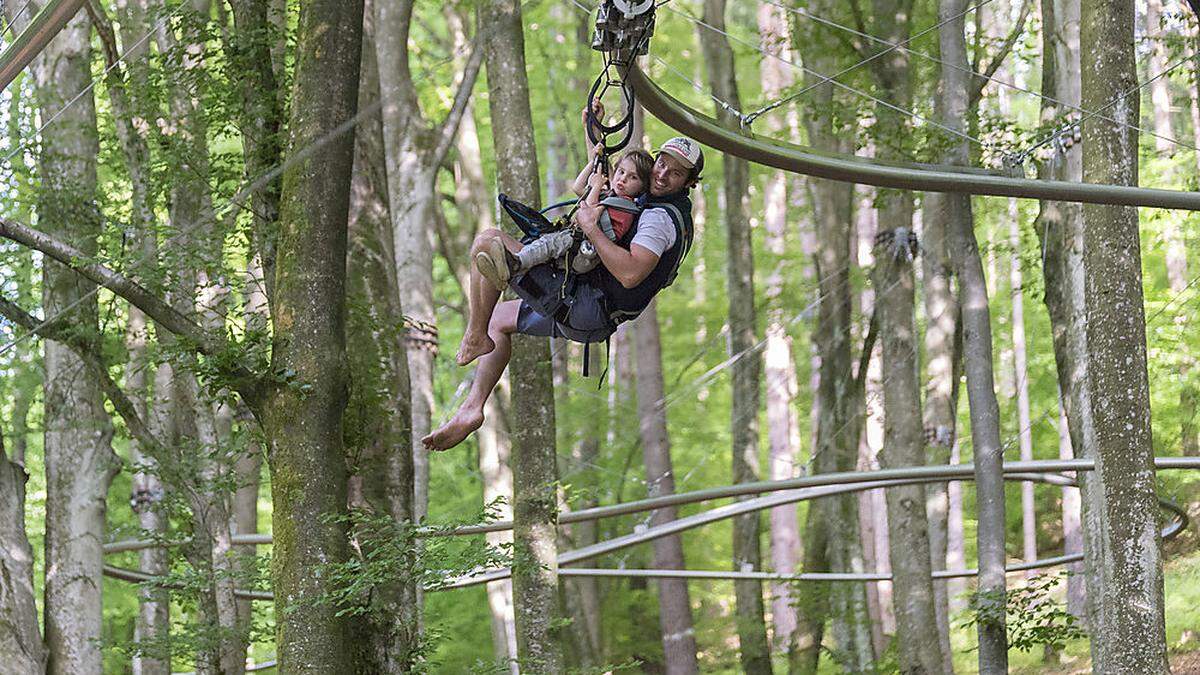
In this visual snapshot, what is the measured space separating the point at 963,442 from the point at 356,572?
21.2 m

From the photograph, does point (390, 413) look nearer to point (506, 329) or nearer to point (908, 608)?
point (506, 329)

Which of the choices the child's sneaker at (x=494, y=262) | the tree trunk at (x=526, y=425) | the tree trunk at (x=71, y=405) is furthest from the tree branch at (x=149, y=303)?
the tree trunk at (x=71, y=405)

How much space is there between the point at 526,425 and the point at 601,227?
4.27m

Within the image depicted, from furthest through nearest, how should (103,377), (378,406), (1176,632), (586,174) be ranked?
(1176,632)
(103,377)
(378,406)
(586,174)

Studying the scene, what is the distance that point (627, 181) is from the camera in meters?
5.52

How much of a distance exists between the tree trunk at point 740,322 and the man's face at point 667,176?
10712mm

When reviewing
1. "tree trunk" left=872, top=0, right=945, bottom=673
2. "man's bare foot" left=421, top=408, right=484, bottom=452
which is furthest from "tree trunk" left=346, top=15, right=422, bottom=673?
"tree trunk" left=872, top=0, right=945, bottom=673

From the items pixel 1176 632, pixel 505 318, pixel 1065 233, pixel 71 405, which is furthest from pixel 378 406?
pixel 1176 632

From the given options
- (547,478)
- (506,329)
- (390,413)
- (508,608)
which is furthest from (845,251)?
(506,329)

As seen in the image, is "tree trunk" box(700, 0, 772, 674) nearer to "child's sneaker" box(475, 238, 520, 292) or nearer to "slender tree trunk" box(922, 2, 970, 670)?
"slender tree trunk" box(922, 2, 970, 670)

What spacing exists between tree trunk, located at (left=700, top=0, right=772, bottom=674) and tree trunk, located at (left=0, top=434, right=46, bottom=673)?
7.65m

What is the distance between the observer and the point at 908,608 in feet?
39.7

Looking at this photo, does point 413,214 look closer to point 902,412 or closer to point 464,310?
point 902,412

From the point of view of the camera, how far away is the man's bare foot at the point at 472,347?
592 centimetres
